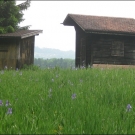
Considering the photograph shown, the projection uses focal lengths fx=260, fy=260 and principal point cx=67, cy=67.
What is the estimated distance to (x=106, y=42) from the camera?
21422mm

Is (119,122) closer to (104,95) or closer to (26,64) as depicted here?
(104,95)

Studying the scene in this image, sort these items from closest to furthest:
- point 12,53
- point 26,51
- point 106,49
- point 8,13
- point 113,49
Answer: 1. point 12,53
2. point 26,51
3. point 106,49
4. point 113,49
5. point 8,13

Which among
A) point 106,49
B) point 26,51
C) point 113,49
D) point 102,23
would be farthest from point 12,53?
point 113,49

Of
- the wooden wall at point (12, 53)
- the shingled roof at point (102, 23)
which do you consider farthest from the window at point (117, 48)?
the wooden wall at point (12, 53)

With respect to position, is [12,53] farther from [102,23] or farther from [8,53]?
[102,23]

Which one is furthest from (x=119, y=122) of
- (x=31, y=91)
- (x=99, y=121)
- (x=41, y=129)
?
(x=31, y=91)

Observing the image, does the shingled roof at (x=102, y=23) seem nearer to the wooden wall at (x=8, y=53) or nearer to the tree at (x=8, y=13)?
the tree at (x=8, y=13)

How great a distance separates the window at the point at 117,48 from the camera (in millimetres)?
21594

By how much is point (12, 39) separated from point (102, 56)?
7.22 metres

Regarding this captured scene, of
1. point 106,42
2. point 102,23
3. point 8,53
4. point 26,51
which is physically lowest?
point 8,53

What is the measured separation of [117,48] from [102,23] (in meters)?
2.43

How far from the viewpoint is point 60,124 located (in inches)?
111

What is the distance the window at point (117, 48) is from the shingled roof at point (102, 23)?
1.34 metres

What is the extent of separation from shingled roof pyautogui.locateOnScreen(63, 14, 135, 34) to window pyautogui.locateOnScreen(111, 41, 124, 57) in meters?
1.34
